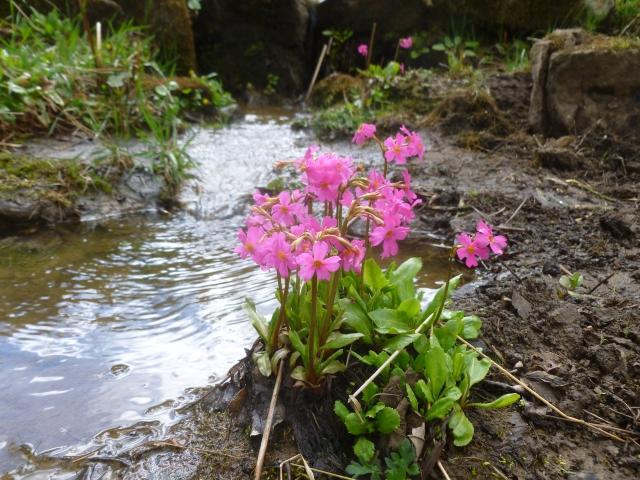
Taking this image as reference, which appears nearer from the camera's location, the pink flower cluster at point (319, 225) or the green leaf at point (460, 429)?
the pink flower cluster at point (319, 225)

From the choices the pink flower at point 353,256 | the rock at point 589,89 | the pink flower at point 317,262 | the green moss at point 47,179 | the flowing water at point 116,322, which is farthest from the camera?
the rock at point 589,89

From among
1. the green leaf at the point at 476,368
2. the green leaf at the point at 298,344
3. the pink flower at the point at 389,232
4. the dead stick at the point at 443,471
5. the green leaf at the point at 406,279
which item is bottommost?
the dead stick at the point at 443,471

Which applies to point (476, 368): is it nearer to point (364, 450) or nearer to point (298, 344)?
point (364, 450)

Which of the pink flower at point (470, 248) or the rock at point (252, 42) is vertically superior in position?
the rock at point (252, 42)

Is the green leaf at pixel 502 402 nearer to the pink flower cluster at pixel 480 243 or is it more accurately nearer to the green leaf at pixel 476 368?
the green leaf at pixel 476 368

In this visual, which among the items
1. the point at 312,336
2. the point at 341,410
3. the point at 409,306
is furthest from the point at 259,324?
the point at 409,306

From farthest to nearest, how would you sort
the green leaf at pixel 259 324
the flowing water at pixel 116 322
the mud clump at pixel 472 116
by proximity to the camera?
1. the mud clump at pixel 472 116
2. the flowing water at pixel 116 322
3. the green leaf at pixel 259 324

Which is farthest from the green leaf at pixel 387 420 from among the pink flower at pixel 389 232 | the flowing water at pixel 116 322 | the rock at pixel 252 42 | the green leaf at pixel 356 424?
the rock at pixel 252 42

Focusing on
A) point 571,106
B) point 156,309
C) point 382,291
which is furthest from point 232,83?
point 382,291
